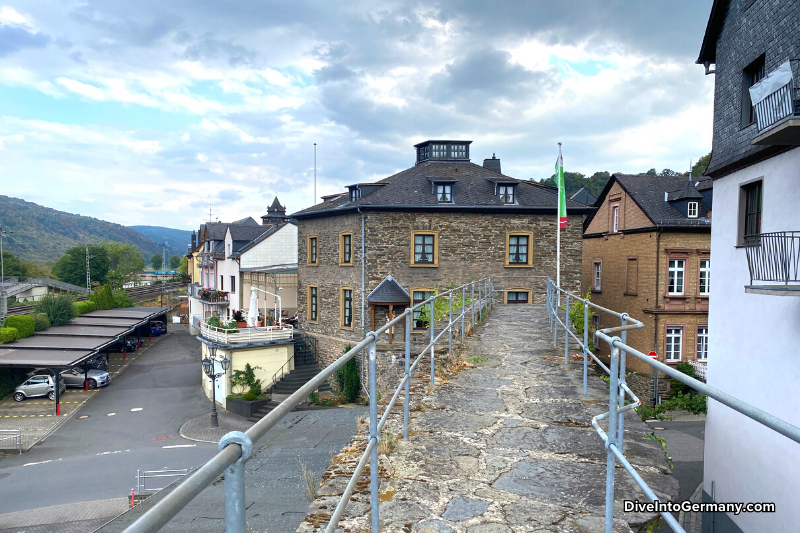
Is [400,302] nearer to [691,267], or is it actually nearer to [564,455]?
[691,267]

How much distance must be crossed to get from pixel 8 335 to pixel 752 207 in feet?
116

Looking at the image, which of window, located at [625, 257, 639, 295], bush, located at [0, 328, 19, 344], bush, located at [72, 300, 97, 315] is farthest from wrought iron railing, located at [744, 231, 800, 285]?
bush, located at [72, 300, 97, 315]

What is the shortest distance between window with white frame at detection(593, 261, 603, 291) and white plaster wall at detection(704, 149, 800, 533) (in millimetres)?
17675

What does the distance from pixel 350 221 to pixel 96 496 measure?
51.2 ft

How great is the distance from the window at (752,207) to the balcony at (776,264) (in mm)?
922

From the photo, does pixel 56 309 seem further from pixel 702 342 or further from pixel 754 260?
pixel 702 342

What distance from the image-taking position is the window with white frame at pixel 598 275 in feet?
102

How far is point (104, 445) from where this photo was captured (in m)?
20.2

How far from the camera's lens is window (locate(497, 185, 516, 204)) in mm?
25359

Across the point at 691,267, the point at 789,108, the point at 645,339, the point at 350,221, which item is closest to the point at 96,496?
the point at 350,221

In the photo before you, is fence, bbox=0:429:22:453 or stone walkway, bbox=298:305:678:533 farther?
fence, bbox=0:429:22:453

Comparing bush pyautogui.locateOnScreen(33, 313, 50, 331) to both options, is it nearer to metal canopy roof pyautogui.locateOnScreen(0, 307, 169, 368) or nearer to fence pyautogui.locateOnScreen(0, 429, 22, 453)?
metal canopy roof pyautogui.locateOnScreen(0, 307, 169, 368)

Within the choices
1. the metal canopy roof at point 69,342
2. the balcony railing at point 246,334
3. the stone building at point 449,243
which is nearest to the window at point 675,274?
the stone building at point 449,243

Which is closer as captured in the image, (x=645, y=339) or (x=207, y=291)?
(x=645, y=339)
